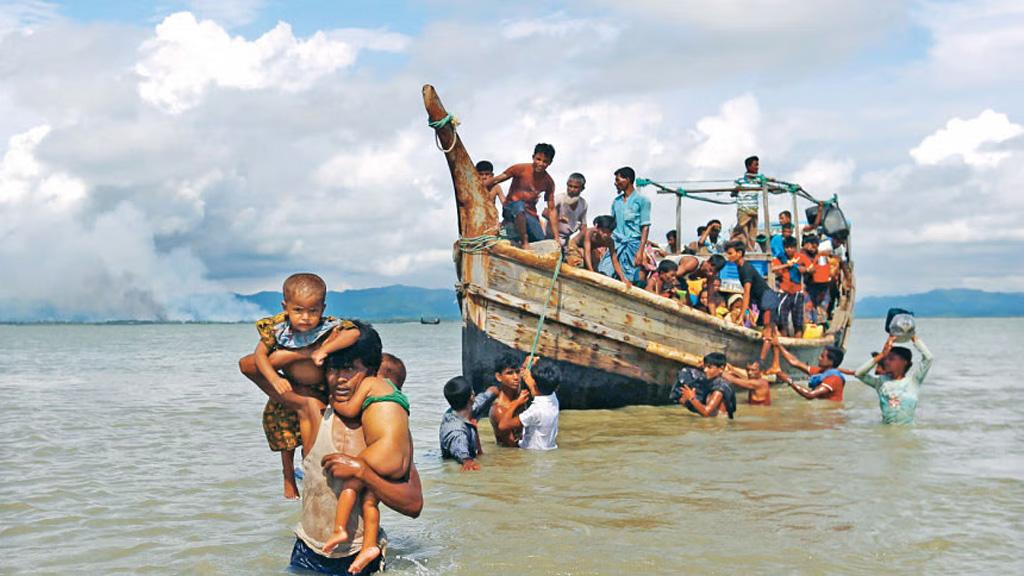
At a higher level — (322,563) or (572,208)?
(572,208)

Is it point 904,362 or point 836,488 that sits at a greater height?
point 904,362

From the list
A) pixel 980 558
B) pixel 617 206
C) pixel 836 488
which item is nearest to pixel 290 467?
pixel 980 558

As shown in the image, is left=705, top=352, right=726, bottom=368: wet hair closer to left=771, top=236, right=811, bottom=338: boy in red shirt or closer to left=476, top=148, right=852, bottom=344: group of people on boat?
left=476, top=148, right=852, bottom=344: group of people on boat

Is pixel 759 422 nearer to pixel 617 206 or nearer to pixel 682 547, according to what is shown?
pixel 617 206

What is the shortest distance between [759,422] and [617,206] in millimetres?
3171

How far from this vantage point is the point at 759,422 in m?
10.5

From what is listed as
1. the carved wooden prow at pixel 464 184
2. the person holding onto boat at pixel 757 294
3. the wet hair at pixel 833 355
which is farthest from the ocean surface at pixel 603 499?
the carved wooden prow at pixel 464 184

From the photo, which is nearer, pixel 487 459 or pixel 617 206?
pixel 487 459

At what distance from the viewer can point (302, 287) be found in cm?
384

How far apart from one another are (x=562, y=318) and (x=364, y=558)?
651 cm

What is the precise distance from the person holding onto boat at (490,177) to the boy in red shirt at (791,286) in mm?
5476

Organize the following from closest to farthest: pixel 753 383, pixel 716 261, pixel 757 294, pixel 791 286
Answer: pixel 753 383, pixel 716 261, pixel 757 294, pixel 791 286

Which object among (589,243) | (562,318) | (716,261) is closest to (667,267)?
(716,261)

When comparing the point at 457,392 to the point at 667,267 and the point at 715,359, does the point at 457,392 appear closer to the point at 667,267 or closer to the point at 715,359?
the point at 715,359
